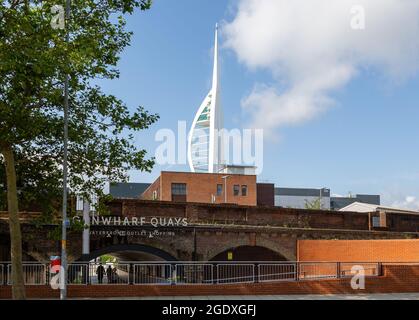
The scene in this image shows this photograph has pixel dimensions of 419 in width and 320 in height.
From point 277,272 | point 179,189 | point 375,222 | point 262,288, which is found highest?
point 179,189

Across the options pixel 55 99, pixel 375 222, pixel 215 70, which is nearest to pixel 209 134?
pixel 215 70

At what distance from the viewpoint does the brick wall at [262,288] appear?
20.3 metres

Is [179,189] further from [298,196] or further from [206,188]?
[298,196]

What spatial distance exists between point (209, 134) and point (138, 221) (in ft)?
231

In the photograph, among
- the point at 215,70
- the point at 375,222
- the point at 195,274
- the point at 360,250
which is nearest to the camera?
the point at 195,274

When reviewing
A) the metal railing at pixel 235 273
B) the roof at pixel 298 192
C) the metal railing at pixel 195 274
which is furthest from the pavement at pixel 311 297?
the roof at pixel 298 192

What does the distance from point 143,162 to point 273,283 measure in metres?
7.02

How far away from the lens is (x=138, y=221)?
33.4 m

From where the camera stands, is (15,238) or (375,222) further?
(375,222)

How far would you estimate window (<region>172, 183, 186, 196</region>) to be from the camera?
222ft

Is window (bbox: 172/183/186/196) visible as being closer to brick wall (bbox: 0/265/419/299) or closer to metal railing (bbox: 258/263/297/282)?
metal railing (bbox: 258/263/297/282)

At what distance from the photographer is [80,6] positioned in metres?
18.6

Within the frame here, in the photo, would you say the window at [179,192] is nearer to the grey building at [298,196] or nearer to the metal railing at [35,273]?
the grey building at [298,196]

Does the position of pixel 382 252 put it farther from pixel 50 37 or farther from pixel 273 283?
pixel 50 37
